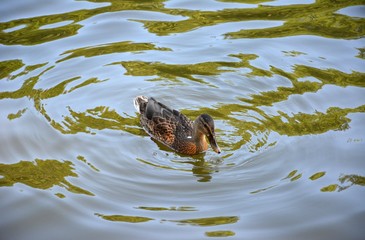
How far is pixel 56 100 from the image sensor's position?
978 cm

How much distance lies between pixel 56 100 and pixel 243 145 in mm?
3344

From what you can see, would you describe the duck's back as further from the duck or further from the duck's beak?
the duck's beak

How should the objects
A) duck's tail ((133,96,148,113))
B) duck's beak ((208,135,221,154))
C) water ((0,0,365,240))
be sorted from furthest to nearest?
duck's tail ((133,96,148,113))
duck's beak ((208,135,221,154))
water ((0,0,365,240))

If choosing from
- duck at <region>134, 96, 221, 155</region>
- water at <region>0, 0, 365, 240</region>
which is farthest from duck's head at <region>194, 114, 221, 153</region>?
water at <region>0, 0, 365, 240</region>

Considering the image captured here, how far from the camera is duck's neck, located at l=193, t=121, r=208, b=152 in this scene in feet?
28.3

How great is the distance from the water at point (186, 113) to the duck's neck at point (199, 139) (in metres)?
0.12

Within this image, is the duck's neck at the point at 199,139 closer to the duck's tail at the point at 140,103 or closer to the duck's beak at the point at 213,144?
the duck's beak at the point at 213,144

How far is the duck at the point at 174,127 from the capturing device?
8.54 m

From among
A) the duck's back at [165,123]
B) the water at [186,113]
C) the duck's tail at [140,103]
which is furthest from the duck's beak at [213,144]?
the duck's tail at [140,103]

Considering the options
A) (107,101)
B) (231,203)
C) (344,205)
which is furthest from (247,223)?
(107,101)

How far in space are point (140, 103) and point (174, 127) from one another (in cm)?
86

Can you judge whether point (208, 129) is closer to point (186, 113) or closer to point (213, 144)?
point (213, 144)

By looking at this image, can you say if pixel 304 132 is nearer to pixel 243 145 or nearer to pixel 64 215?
pixel 243 145

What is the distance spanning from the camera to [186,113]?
977cm
